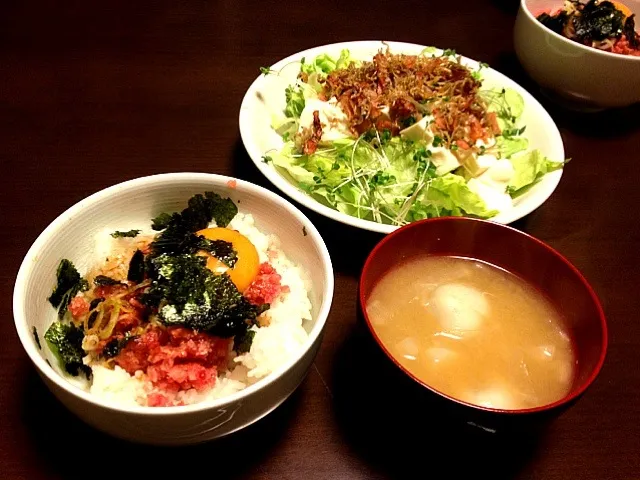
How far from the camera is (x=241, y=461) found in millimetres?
1358

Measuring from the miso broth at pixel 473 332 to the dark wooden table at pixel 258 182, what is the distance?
0.11 metres

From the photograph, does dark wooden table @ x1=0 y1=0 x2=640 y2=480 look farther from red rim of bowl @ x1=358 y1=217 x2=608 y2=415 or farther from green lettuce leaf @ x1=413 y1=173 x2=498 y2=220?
green lettuce leaf @ x1=413 y1=173 x2=498 y2=220

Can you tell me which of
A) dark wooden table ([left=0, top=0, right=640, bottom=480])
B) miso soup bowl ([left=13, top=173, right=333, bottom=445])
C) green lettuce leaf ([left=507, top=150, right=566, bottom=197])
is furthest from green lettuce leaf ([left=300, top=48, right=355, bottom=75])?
miso soup bowl ([left=13, top=173, right=333, bottom=445])

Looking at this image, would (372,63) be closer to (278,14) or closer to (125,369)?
(278,14)

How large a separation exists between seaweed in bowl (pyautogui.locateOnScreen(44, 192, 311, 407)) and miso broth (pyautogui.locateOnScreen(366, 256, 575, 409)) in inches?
10.1

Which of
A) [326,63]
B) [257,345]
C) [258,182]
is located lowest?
[258,182]

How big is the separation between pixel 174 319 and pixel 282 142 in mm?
1193

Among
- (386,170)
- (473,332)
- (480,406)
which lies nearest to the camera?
(480,406)

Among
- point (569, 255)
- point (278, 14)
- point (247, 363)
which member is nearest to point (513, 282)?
point (569, 255)

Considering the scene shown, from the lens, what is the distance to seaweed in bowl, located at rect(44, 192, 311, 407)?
126 cm

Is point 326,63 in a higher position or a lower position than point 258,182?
higher

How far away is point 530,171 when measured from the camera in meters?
2.12

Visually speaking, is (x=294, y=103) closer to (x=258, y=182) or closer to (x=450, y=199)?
(x=258, y=182)

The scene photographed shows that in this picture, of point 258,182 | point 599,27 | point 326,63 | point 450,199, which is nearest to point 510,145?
point 450,199
